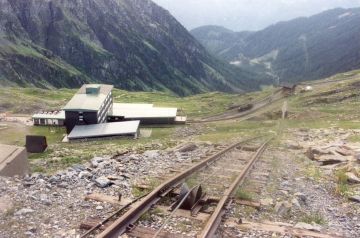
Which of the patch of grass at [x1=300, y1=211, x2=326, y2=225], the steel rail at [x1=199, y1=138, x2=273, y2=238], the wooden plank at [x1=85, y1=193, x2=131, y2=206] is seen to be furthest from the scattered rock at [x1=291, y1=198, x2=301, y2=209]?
the wooden plank at [x1=85, y1=193, x2=131, y2=206]

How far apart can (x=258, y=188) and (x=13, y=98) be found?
11889 cm

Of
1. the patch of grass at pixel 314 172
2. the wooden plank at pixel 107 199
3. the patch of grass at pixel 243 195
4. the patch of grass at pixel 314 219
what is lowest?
the patch of grass at pixel 314 219

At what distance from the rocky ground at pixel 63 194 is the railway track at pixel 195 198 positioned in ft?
3.20

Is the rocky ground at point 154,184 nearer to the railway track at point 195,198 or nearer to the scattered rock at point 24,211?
the scattered rock at point 24,211

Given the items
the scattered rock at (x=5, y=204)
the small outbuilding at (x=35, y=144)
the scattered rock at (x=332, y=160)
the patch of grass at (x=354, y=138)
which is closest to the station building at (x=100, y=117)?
the small outbuilding at (x=35, y=144)

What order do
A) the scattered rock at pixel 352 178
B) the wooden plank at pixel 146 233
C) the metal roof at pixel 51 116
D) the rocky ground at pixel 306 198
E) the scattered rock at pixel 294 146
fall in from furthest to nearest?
the metal roof at pixel 51 116
the scattered rock at pixel 294 146
the scattered rock at pixel 352 178
the rocky ground at pixel 306 198
the wooden plank at pixel 146 233

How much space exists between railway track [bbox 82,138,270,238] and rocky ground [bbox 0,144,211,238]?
3.20 ft

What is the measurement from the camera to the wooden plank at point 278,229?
14.1 metres

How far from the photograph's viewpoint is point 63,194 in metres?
16.2

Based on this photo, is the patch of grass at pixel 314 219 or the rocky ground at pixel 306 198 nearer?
the rocky ground at pixel 306 198

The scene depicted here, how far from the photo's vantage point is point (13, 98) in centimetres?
12600

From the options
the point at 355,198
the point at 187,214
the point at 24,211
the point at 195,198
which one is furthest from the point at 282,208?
the point at 24,211

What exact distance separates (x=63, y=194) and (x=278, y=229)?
789cm

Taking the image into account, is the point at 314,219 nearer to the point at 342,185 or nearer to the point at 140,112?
the point at 342,185
